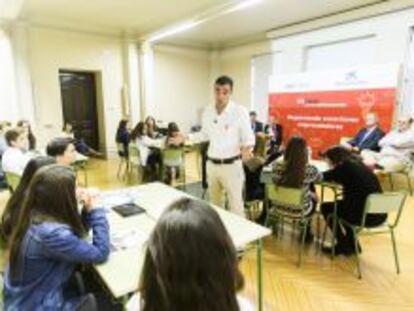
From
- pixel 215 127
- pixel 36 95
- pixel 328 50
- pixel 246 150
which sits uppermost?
pixel 328 50

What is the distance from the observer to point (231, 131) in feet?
9.93

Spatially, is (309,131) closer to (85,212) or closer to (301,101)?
(301,101)

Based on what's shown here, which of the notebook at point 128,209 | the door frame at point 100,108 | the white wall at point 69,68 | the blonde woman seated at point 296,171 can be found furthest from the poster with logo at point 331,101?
the notebook at point 128,209

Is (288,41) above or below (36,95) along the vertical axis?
above

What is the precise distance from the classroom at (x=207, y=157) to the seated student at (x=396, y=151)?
0.02m

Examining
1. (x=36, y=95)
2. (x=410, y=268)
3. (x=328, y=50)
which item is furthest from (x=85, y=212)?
(x=328, y=50)

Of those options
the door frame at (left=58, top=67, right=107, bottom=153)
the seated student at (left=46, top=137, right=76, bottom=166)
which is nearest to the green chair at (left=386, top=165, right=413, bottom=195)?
the seated student at (left=46, top=137, right=76, bottom=166)

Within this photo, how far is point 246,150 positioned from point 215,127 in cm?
37

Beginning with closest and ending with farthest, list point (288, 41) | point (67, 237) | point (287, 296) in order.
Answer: point (67, 237)
point (287, 296)
point (288, 41)

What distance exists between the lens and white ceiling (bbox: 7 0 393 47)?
6.04 m

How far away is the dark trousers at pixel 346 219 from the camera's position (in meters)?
2.71

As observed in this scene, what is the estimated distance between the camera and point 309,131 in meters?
6.81

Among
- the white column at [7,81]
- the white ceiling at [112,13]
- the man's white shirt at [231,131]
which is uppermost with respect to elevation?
the white ceiling at [112,13]

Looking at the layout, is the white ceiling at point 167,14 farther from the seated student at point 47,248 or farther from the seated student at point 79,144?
the seated student at point 47,248
